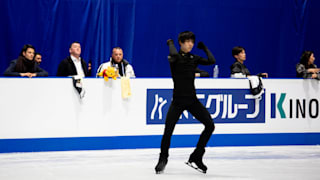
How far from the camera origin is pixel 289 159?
639cm

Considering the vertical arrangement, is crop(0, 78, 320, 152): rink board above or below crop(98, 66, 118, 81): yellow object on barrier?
below

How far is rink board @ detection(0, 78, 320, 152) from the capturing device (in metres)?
6.94

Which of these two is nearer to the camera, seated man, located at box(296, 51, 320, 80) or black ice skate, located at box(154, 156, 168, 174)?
black ice skate, located at box(154, 156, 168, 174)

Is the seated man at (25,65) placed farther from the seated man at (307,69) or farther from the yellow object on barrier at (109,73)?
the seated man at (307,69)

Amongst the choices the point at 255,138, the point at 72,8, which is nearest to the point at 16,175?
the point at 255,138

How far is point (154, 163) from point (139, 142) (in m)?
1.37

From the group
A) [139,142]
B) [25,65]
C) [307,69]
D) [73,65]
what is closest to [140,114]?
[139,142]

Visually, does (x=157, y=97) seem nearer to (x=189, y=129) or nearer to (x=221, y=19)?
(x=189, y=129)

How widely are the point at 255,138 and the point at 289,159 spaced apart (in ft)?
4.64

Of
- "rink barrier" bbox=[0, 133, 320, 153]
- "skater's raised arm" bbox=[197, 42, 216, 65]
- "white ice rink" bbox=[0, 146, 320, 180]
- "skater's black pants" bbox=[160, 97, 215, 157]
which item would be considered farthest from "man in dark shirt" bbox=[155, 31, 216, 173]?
"rink barrier" bbox=[0, 133, 320, 153]

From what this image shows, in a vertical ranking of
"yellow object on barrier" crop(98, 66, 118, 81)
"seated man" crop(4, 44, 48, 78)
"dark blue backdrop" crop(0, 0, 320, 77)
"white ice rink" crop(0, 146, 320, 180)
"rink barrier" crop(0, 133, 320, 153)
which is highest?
"dark blue backdrop" crop(0, 0, 320, 77)

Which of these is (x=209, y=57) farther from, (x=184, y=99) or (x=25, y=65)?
(x=25, y=65)

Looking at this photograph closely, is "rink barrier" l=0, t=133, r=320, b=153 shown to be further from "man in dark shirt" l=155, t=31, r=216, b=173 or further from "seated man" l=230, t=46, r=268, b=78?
"man in dark shirt" l=155, t=31, r=216, b=173

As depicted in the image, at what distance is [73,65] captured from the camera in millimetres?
7867
